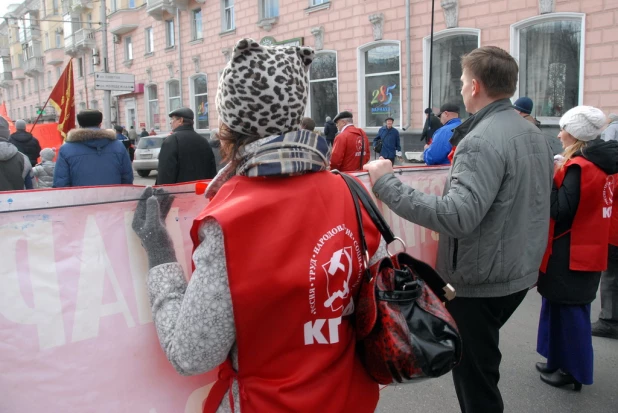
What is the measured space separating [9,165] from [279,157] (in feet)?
17.1

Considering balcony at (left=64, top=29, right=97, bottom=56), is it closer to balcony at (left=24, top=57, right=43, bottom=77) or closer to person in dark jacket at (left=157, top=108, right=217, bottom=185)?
balcony at (left=24, top=57, right=43, bottom=77)

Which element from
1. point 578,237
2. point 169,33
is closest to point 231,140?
point 578,237

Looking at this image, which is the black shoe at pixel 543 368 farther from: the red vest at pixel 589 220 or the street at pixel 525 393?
the red vest at pixel 589 220

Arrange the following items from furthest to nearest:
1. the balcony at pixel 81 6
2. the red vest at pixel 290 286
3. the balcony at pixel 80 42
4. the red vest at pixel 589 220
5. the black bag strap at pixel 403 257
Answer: the balcony at pixel 81 6
the balcony at pixel 80 42
the red vest at pixel 589 220
the black bag strap at pixel 403 257
the red vest at pixel 290 286

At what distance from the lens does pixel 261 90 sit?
127 centimetres

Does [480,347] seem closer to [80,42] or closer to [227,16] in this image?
[227,16]

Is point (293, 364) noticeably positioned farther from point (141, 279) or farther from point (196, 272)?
point (141, 279)

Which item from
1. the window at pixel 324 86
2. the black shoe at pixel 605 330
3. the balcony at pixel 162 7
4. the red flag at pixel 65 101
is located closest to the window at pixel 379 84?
the window at pixel 324 86

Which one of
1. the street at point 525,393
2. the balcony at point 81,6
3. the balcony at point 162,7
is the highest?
the balcony at point 81,6

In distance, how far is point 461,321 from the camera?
7.57 ft

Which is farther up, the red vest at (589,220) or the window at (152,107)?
the window at (152,107)

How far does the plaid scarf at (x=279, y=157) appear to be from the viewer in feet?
4.19

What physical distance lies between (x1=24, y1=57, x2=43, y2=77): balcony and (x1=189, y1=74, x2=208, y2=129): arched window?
97.2 ft

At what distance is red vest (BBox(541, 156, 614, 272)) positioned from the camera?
9.96 feet
